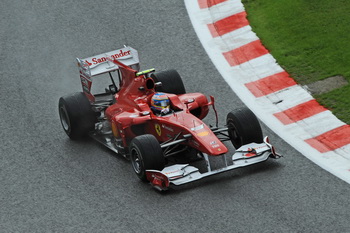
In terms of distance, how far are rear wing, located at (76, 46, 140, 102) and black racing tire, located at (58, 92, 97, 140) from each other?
421 mm

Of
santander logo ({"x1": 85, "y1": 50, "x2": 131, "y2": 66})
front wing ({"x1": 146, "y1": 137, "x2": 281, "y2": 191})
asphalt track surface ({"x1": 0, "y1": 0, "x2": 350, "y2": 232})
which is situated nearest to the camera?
asphalt track surface ({"x1": 0, "y1": 0, "x2": 350, "y2": 232})

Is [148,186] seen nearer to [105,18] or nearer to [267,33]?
[267,33]

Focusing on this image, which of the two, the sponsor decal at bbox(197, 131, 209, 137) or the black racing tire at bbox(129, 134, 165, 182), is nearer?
the black racing tire at bbox(129, 134, 165, 182)

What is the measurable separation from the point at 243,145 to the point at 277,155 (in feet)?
1.67

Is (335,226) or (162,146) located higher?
(162,146)

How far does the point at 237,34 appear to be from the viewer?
14.6 meters

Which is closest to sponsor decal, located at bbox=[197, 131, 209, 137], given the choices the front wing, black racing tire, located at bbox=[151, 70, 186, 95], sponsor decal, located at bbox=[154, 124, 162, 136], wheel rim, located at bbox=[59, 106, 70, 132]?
the front wing

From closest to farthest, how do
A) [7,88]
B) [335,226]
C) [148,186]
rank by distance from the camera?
1. [335,226]
2. [148,186]
3. [7,88]

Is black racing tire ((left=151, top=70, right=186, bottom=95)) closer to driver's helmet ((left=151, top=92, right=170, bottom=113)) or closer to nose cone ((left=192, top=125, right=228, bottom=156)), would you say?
driver's helmet ((left=151, top=92, right=170, bottom=113))

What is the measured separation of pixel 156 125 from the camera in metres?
11.1

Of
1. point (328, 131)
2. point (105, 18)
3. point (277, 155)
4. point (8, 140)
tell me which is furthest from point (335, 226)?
point (105, 18)

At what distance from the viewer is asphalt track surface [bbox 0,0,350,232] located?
954 centimetres

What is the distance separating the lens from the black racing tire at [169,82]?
40.3 ft

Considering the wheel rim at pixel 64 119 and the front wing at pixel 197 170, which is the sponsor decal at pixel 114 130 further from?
the front wing at pixel 197 170
